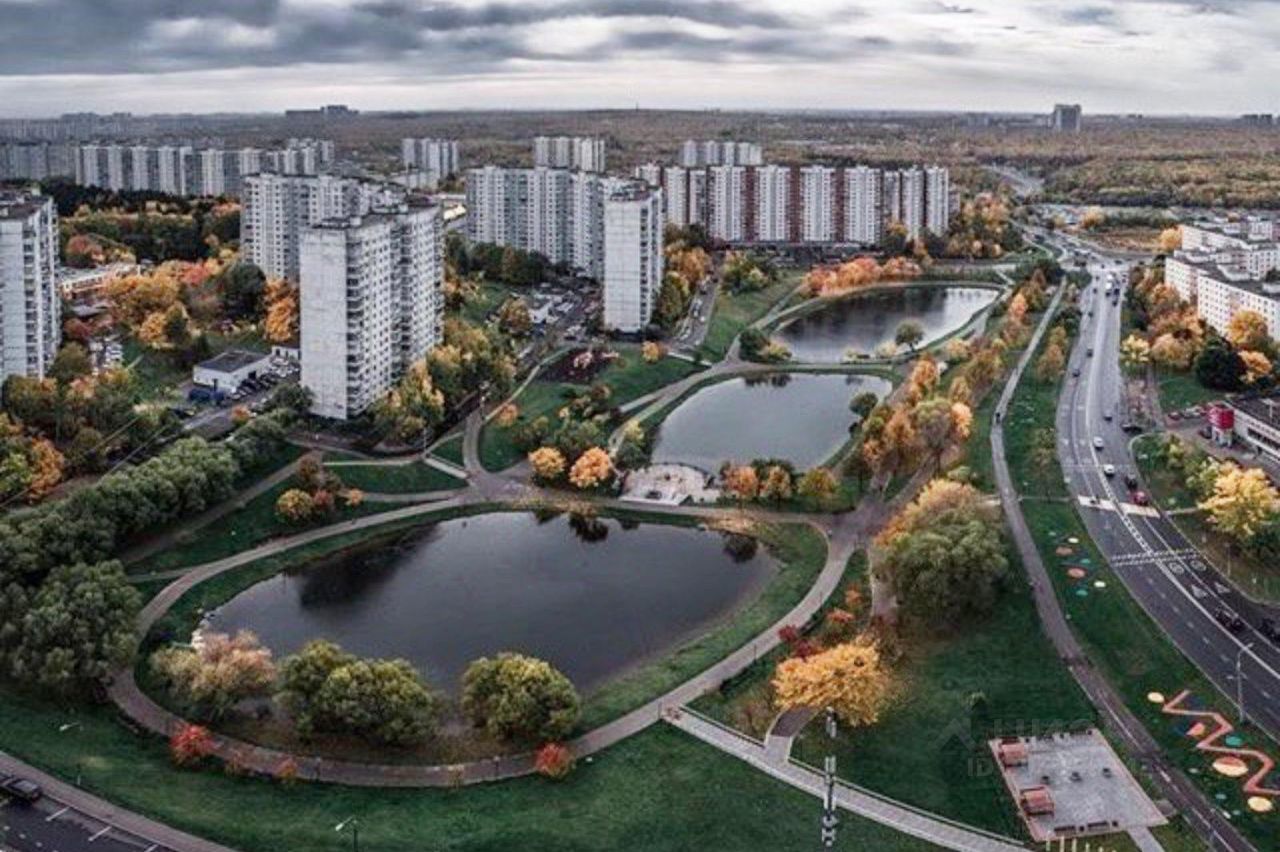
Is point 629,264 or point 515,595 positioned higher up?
point 629,264

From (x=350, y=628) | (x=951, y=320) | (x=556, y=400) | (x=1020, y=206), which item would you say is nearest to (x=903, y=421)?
(x=556, y=400)

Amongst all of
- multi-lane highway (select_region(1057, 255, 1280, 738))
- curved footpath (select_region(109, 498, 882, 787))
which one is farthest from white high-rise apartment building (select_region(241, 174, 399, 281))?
multi-lane highway (select_region(1057, 255, 1280, 738))

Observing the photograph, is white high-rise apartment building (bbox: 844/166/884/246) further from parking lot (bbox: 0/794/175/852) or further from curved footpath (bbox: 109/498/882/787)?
parking lot (bbox: 0/794/175/852)

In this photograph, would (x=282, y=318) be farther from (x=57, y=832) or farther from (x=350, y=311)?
(x=57, y=832)

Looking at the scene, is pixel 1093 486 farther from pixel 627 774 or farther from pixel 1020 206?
pixel 1020 206

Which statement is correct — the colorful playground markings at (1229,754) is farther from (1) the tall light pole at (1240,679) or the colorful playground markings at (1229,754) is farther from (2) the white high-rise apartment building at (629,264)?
(2) the white high-rise apartment building at (629,264)

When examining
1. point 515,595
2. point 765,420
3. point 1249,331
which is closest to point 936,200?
point 1249,331
